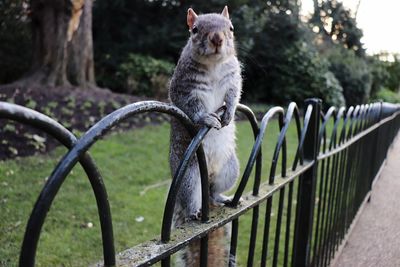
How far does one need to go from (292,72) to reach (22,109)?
40.6 ft

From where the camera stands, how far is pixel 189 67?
5.36ft

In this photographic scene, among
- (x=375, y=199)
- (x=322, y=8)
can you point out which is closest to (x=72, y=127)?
(x=375, y=199)

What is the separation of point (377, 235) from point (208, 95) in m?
2.65

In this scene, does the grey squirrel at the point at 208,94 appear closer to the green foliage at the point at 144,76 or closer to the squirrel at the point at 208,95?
the squirrel at the point at 208,95

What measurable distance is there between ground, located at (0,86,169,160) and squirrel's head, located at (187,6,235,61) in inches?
148

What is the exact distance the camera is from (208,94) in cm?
162

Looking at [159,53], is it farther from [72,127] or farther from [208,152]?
[208,152]

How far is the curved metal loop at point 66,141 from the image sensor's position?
1.95ft

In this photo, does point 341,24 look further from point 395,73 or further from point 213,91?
point 213,91

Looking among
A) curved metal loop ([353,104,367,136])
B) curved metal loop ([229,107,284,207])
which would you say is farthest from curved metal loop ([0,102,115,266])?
curved metal loop ([353,104,367,136])

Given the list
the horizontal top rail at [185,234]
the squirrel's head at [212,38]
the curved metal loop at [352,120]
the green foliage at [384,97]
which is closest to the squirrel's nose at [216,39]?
the squirrel's head at [212,38]

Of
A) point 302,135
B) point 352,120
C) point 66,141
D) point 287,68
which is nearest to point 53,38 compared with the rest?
point 352,120

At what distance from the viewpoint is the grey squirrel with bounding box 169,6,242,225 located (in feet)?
5.02

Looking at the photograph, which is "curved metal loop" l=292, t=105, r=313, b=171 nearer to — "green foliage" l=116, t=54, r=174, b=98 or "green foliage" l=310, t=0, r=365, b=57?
"green foliage" l=116, t=54, r=174, b=98
